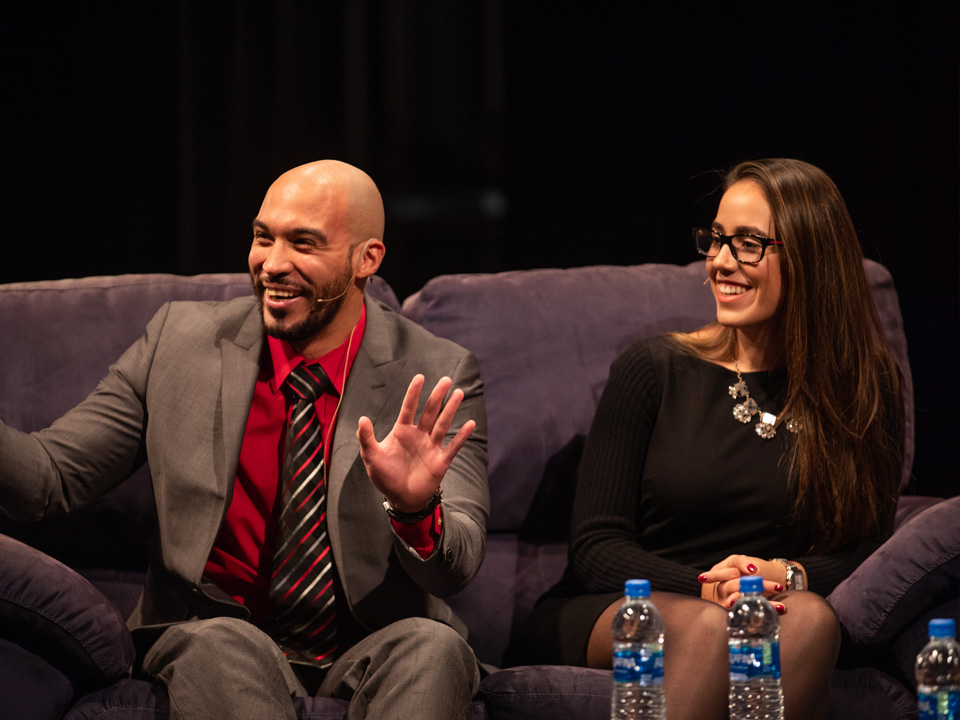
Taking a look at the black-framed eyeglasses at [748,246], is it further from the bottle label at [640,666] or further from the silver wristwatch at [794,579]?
the bottle label at [640,666]

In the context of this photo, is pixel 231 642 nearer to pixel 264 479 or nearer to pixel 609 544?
pixel 264 479

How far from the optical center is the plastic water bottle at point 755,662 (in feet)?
4.68

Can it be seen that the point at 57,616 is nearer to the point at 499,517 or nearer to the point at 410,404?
the point at 410,404

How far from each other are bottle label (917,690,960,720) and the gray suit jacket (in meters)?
0.75

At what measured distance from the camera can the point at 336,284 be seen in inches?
78.0

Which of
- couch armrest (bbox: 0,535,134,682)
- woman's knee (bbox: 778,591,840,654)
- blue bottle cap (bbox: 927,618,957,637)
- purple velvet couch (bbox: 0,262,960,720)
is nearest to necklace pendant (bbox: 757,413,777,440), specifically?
purple velvet couch (bbox: 0,262,960,720)

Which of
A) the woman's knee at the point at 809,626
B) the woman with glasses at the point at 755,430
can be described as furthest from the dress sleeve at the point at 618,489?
the woman's knee at the point at 809,626

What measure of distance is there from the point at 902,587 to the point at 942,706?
0.54 meters

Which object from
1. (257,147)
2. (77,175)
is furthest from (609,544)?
(77,175)

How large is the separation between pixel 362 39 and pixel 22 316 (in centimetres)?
136

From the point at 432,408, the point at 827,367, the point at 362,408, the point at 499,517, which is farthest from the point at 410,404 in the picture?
the point at 827,367

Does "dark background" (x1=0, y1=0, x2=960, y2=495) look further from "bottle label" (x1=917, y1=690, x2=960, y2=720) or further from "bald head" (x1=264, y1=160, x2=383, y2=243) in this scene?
"bottle label" (x1=917, y1=690, x2=960, y2=720)

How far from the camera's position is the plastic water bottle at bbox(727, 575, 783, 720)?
4.68ft

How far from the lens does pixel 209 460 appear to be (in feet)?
6.28
